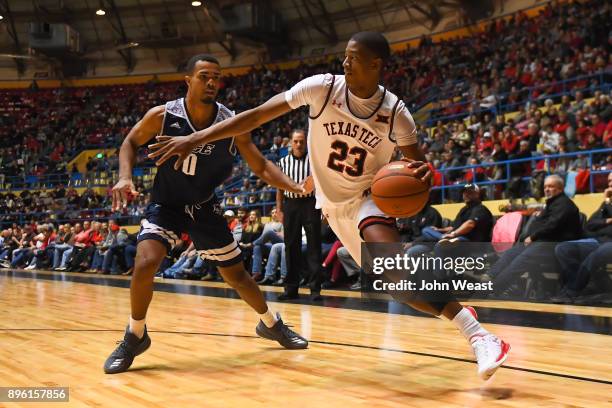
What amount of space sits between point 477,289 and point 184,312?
10.1 ft

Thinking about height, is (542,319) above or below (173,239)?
below

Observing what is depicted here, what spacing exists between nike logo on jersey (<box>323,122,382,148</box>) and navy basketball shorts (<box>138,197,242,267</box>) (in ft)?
3.27

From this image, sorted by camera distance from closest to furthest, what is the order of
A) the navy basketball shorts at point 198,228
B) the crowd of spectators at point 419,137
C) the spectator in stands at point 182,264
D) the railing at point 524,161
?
the navy basketball shorts at point 198,228
the railing at point 524,161
the crowd of spectators at point 419,137
the spectator in stands at point 182,264

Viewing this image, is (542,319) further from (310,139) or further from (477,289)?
(310,139)

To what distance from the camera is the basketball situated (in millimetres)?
3258

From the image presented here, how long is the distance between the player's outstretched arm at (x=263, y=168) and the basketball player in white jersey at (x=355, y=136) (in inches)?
14.1

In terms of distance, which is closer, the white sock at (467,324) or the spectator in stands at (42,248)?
the white sock at (467,324)

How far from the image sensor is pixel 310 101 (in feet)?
11.4

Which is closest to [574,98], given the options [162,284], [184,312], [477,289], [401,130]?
[477,289]

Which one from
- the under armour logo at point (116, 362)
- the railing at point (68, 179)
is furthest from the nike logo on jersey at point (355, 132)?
the railing at point (68, 179)

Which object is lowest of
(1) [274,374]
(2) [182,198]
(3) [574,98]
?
(1) [274,374]

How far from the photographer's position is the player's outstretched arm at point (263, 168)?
4039 mm

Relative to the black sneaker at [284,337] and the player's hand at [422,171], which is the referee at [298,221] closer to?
the black sneaker at [284,337]

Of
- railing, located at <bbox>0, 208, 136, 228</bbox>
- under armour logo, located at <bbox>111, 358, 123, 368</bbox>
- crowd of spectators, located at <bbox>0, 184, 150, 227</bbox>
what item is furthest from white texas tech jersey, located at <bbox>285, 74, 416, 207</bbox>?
crowd of spectators, located at <bbox>0, 184, 150, 227</bbox>
